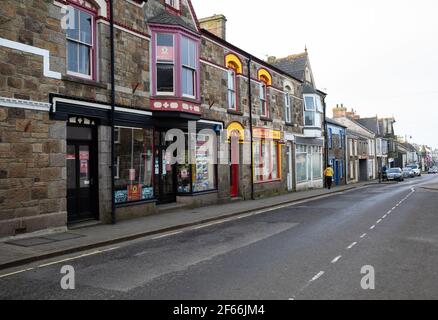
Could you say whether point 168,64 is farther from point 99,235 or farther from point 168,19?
point 99,235

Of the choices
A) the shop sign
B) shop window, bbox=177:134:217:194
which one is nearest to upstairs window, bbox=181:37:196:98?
shop window, bbox=177:134:217:194

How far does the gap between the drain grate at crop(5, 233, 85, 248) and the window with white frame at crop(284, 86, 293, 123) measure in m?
19.4

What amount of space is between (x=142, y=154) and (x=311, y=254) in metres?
8.30

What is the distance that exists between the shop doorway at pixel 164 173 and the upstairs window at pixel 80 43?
4.16 m

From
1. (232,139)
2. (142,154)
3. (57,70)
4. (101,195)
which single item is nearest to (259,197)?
(232,139)

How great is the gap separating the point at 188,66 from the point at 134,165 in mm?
4824

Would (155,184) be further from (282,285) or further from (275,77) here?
(275,77)

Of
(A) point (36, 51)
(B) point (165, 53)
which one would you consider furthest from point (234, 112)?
(A) point (36, 51)

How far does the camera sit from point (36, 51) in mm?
10977

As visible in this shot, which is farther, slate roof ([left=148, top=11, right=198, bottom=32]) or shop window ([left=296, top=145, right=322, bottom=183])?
shop window ([left=296, top=145, right=322, bottom=183])

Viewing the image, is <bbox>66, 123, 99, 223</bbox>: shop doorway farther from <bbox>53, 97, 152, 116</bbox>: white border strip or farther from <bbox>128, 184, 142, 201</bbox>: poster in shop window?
<bbox>128, 184, 142, 201</bbox>: poster in shop window

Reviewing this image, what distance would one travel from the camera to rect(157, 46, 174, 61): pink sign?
50.8 feet

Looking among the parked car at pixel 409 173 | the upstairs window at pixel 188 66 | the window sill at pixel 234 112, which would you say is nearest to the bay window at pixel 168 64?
the upstairs window at pixel 188 66
